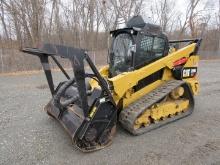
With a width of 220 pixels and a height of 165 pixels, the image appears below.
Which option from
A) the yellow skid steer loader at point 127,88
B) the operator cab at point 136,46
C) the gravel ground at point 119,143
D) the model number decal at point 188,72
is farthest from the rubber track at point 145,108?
the operator cab at point 136,46

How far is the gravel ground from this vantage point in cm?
355

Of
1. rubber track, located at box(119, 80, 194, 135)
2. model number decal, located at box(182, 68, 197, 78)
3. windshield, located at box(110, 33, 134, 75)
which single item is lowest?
rubber track, located at box(119, 80, 194, 135)

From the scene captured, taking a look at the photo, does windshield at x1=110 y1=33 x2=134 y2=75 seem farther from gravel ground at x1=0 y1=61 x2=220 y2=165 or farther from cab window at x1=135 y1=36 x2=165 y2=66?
gravel ground at x1=0 y1=61 x2=220 y2=165

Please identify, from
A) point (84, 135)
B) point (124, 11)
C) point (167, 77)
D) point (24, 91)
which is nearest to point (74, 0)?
point (124, 11)

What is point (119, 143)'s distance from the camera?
4090 mm

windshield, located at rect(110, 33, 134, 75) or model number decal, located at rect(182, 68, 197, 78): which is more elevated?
windshield, located at rect(110, 33, 134, 75)

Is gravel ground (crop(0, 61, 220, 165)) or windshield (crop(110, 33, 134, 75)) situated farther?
windshield (crop(110, 33, 134, 75))

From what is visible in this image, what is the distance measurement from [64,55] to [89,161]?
1.60 metres

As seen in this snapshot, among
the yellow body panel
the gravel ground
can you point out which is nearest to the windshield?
the yellow body panel

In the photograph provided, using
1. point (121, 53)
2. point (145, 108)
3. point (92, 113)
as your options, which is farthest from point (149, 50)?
point (92, 113)

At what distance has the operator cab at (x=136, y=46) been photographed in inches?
Result: 187

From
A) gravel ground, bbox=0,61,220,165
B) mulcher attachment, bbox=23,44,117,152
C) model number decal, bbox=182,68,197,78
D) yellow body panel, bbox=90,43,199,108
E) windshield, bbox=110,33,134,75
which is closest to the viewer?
mulcher attachment, bbox=23,44,117,152

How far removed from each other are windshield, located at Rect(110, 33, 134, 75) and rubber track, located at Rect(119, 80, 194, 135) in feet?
2.58

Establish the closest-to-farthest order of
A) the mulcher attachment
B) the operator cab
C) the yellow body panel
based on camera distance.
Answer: the mulcher attachment, the yellow body panel, the operator cab
